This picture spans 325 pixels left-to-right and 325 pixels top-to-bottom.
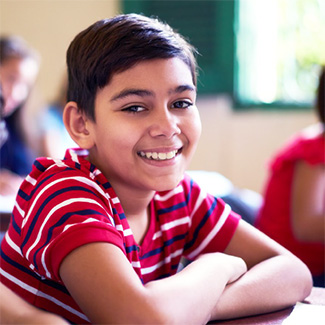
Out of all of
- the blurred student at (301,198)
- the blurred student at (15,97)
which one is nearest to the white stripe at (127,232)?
the blurred student at (301,198)

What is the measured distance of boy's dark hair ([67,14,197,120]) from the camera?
40.7 inches

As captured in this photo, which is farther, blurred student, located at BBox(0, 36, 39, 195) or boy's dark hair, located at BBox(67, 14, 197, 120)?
blurred student, located at BBox(0, 36, 39, 195)

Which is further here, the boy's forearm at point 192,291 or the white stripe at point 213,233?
the white stripe at point 213,233

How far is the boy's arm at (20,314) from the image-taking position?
0.78 m

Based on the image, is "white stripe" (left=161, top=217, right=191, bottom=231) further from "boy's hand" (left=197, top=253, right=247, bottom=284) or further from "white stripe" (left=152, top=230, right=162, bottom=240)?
"boy's hand" (left=197, top=253, right=247, bottom=284)

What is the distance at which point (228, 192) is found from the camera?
7.57 feet

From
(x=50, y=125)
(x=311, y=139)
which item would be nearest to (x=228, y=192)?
(x=311, y=139)

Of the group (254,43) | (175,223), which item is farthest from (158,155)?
(254,43)

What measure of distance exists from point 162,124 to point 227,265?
11.2 inches

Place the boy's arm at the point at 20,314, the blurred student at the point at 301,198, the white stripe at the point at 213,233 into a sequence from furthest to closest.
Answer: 1. the blurred student at the point at 301,198
2. the white stripe at the point at 213,233
3. the boy's arm at the point at 20,314

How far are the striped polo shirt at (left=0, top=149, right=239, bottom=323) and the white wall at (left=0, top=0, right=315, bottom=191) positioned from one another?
2.95m

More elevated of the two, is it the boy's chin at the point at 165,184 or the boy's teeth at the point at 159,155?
the boy's teeth at the point at 159,155

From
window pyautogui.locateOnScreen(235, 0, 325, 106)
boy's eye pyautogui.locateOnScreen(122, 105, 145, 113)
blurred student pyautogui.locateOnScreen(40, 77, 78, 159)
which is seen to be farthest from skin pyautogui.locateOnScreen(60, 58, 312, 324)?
window pyautogui.locateOnScreen(235, 0, 325, 106)

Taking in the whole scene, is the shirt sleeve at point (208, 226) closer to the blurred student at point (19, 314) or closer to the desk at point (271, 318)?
the desk at point (271, 318)
